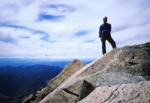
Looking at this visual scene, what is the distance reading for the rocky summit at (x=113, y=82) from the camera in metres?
8.39

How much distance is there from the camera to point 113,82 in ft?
38.1

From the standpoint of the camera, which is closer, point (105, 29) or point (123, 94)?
point (123, 94)

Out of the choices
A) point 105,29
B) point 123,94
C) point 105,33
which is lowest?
point 123,94

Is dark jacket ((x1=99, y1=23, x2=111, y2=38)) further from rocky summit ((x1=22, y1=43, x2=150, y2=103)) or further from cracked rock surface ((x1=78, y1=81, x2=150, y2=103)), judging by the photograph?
cracked rock surface ((x1=78, y1=81, x2=150, y2=103))

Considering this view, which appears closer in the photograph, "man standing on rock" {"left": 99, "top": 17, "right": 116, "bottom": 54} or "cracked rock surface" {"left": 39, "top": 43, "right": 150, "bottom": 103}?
"cracked rock surface" {"left": 39, "top": 43, "right": 150, "bottom": 103}

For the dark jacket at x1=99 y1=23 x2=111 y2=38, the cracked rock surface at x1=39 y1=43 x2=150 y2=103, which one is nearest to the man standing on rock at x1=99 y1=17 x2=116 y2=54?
the dark jacket at x1=99 y1=23 x2=111 y2=38

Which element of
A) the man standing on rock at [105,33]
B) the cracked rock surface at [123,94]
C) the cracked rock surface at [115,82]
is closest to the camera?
the cracked rock surface at [123,94]

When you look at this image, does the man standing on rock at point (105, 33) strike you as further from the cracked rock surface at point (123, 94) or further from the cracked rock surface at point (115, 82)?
the cracked rock surface at point (123, 94)

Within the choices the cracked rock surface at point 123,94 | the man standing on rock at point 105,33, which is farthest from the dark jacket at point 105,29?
the cracked rock surface at point 123,94

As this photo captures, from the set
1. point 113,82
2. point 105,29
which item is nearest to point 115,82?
point 113,82

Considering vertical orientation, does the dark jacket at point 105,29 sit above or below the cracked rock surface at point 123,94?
above

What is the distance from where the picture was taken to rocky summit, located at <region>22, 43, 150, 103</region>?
839 cm

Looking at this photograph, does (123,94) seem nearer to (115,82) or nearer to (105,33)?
(115,82)

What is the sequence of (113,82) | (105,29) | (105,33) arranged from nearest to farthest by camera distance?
(113,82), (105,29), (105,33)
